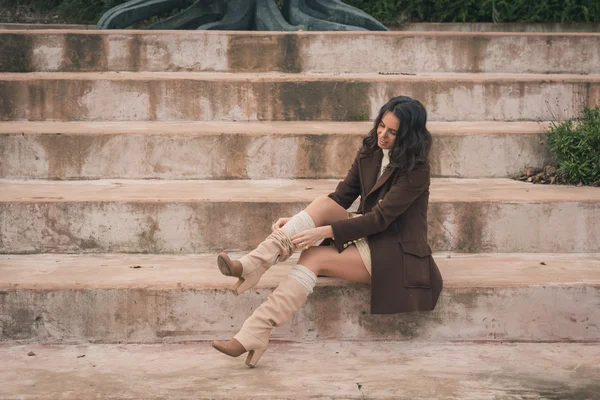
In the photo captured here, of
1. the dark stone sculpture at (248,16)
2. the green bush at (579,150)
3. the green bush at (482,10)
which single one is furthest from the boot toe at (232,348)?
the green bush at (482,10)

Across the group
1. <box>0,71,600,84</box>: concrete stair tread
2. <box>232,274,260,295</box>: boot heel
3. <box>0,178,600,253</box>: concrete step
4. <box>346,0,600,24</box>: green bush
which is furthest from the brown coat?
<box>346,0,600,24</box>: green bush

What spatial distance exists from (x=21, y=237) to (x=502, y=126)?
362cm

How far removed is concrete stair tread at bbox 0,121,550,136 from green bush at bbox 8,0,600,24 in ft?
11.7

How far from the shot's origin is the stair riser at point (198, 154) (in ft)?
20.6

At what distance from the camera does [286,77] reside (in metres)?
7.23

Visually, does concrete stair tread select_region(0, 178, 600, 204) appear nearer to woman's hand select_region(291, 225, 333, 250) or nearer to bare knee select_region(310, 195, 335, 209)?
bare knee select_region(310, 195, 335, 209)

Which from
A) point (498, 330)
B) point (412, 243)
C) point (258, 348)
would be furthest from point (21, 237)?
point (498, 330)

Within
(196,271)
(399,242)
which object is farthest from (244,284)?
(399,242)

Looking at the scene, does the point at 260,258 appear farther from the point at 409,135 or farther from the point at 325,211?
the point at 409,135

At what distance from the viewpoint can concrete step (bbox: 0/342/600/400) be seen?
4.00m

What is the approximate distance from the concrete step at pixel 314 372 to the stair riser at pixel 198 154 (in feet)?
6.11

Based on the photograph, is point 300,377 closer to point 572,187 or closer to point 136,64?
point 572,187

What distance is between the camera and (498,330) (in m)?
4.88

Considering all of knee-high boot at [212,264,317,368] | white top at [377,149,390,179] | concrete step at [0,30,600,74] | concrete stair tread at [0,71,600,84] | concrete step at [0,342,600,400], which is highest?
concrete step at [0,30,600,74]
